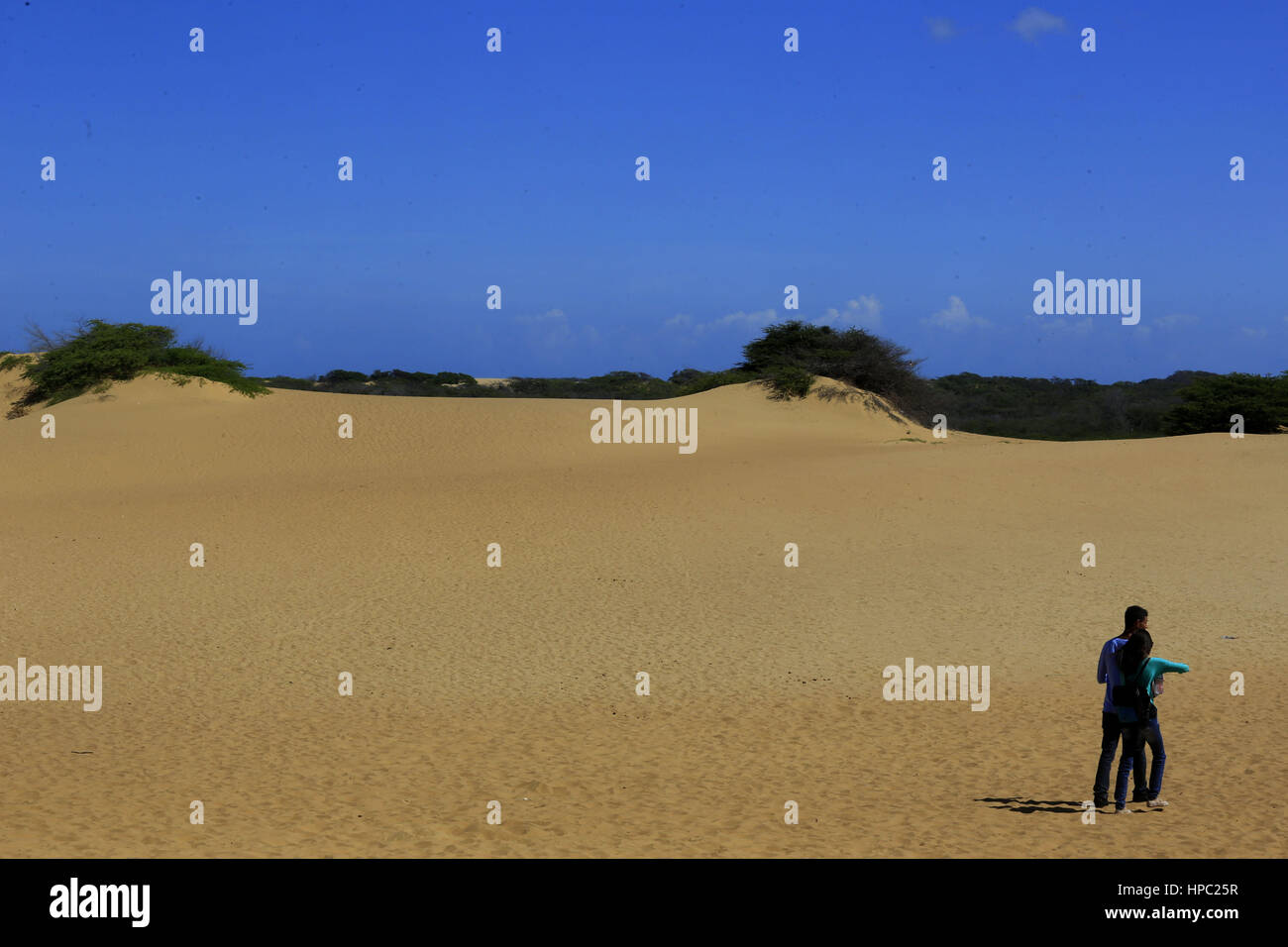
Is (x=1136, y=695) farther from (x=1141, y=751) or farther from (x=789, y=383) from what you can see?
(x=789, y=383)

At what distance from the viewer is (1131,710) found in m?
7.05

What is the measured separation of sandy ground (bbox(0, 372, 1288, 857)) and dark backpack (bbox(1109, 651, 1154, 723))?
695 millimetres

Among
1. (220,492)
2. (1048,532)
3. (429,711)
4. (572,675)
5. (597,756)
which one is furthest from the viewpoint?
(220,492)

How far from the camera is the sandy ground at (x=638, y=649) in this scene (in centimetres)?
717

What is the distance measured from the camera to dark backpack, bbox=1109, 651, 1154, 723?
7.01 m

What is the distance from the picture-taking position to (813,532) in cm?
1731

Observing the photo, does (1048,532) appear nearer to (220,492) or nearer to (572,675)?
(572,675)
